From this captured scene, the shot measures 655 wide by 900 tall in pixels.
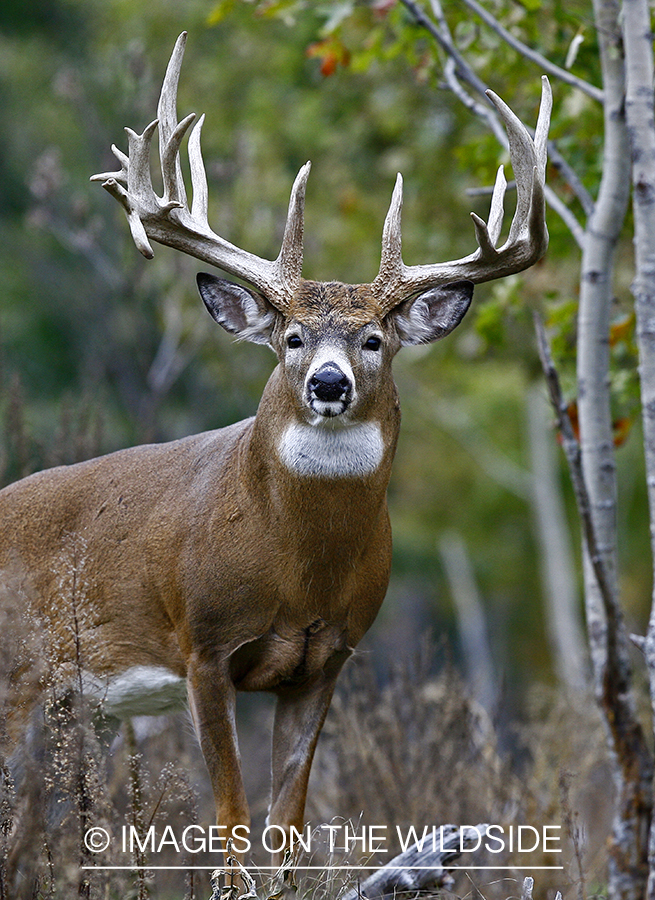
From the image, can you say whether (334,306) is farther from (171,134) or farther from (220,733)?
(220,733)

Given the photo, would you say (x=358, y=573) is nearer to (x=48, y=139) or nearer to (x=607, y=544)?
(x=607, y=544)

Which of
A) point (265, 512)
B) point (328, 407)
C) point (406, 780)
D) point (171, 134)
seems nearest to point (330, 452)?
point (328, 407)

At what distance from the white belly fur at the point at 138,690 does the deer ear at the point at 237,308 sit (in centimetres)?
139

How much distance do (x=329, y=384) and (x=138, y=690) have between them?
1560 mm

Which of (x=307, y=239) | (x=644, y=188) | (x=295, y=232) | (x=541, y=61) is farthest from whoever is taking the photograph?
(x=307, y=239)

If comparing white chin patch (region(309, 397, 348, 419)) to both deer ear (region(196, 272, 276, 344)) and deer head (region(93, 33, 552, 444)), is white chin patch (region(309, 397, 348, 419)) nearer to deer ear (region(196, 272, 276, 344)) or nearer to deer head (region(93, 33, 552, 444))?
deer head (region(93, 33, 552, 444))

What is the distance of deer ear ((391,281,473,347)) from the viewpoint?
15.6 feet

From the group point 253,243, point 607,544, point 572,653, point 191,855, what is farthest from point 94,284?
point 191,855

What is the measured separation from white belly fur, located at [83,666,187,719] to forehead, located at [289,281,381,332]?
1.50 meters

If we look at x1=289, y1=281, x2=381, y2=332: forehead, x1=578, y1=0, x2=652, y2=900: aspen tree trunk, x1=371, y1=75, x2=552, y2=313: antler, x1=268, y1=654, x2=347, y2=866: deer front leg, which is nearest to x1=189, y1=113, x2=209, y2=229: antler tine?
x1=289, y1=281, x2=381, y2=332: forehead

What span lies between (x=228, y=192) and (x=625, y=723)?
24.6 feet

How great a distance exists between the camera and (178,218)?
4.75m

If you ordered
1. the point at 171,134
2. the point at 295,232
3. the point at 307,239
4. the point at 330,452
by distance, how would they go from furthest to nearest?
the point at 307,239, the point at 171,134, the point at 295,232, the point at 330,452

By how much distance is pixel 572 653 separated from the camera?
17641 mm
